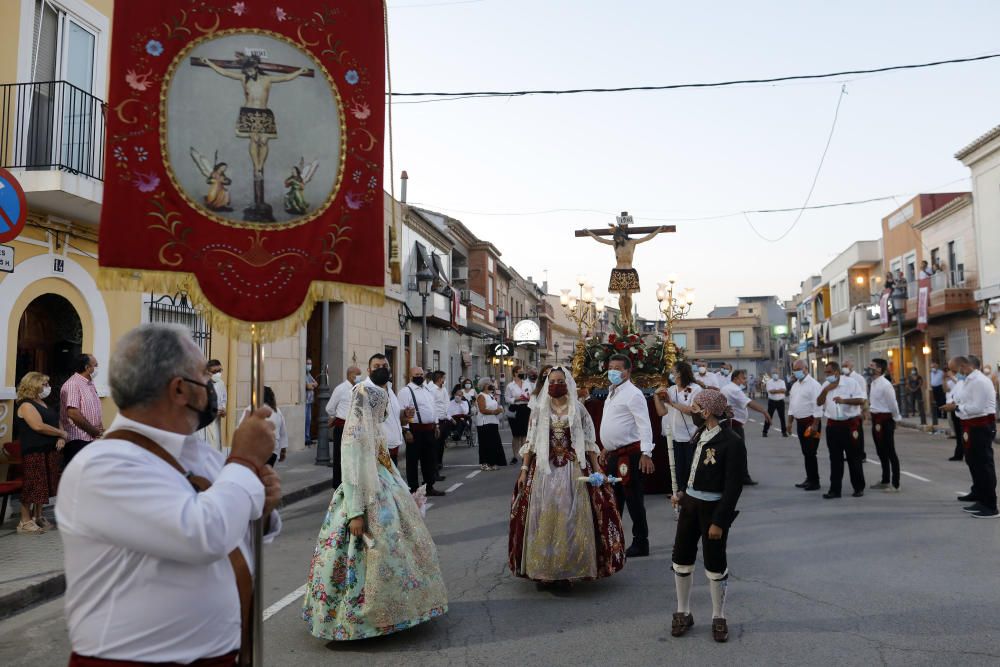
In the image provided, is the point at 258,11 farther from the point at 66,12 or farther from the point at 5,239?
the point at 66,12

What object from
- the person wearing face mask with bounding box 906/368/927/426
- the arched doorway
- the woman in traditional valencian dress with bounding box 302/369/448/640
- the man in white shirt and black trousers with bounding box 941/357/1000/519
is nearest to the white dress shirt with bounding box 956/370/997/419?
the man in white shirt and black trousers with bounding box 941/357/1000/519

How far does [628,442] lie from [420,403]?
4.74m

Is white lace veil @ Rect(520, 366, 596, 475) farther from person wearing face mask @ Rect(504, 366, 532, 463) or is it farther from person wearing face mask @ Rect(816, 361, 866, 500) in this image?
person wearing face mask @ Rect(504, 366, 532, 463)

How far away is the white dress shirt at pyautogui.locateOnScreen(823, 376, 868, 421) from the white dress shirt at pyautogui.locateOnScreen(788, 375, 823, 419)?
2.21ft

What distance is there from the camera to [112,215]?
3.05 meters

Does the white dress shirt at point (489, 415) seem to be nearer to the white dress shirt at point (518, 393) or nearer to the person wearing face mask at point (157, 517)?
the white dress shirt at point (518, 393)

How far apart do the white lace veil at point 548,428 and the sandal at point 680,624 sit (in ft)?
4.57

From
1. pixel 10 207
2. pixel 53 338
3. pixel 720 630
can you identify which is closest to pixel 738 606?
pixel 720 630

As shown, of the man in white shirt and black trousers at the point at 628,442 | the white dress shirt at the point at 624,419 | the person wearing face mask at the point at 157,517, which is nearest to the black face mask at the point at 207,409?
the person wearing face mask at the point at 157,517

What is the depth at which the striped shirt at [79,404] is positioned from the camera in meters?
7.91

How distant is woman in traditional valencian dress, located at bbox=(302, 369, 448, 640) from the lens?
14.8ft

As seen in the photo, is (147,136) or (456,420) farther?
(456,420)

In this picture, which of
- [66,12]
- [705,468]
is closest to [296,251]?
[705,468]

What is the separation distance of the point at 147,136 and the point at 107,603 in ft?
6.46
